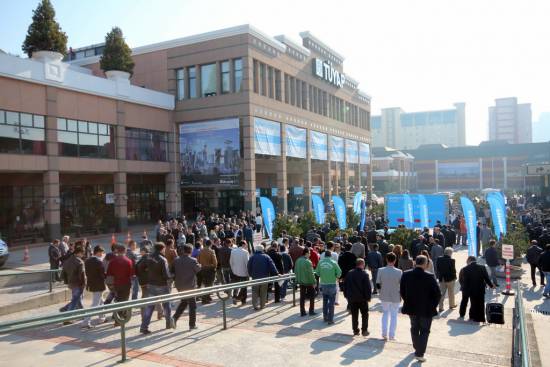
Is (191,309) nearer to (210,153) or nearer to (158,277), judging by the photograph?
(158,277)

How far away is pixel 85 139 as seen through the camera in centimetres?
2939

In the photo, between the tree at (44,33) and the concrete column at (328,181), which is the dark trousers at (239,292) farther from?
the concrete column at (328,181)

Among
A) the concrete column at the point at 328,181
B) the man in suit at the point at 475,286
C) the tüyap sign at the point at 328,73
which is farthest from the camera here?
the concrete column at the point at 328,181

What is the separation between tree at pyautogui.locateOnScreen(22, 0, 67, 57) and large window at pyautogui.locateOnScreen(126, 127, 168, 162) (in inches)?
311

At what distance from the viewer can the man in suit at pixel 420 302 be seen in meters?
7.49

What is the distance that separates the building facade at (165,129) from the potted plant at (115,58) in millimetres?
1125

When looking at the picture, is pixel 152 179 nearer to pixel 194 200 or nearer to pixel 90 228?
pixel 194 200

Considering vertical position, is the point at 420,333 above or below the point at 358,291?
below

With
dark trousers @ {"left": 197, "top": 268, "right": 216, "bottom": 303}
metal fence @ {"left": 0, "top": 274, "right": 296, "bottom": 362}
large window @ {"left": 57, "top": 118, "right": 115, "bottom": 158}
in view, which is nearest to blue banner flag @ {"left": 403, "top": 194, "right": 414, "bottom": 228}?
dark trousers @ {"left": 197, "top": 268, "right": 216, "bottom": 303}

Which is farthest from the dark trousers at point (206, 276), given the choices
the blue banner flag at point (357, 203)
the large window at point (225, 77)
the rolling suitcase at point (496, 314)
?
the large window at point (225, 77)

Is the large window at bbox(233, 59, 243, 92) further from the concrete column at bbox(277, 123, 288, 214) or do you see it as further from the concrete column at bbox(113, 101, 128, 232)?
the concrete column at bbox(113, 101, 128, 232)

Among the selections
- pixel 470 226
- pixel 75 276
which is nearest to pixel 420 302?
pixel 75 276

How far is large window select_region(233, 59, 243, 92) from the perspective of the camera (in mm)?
35469

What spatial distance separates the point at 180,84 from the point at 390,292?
3246 cm
